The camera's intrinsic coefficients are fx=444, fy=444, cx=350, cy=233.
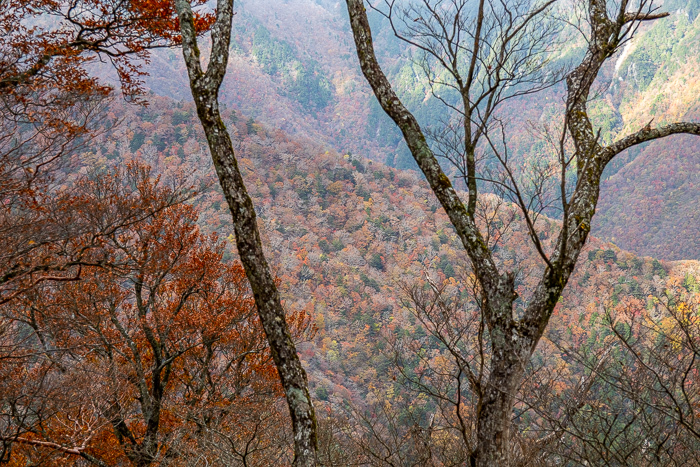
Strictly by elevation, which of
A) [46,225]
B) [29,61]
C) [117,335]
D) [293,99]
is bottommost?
[117,335]

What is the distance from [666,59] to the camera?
11225 centimetres

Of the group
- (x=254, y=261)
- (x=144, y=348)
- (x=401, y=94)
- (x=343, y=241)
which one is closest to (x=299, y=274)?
(x=343, y=241)

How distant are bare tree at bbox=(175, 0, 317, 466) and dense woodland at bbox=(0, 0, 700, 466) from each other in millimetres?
454

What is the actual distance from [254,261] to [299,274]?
151ft

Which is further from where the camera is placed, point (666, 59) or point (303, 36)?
point (303, 36)

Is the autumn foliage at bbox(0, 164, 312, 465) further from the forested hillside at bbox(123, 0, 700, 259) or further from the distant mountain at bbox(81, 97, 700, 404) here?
the forested hillside at bbox(123, 0, 700, 259)

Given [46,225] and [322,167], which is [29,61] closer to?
[46,225]

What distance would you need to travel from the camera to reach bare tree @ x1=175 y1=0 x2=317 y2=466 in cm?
218

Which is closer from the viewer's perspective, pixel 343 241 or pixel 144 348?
pixel 144 348

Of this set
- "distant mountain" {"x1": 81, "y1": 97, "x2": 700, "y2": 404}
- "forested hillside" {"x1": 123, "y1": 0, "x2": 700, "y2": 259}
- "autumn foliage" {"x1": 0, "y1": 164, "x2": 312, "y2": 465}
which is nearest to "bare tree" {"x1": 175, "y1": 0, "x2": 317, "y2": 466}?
"autumn foliage" {"x1": 0, "y1": 164, "x2": 312, "y2": 465}

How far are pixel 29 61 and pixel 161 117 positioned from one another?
65325 mm

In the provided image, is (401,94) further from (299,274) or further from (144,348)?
(144,348)

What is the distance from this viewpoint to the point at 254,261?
227 centimetres

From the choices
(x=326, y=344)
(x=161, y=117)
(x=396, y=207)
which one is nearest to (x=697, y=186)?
(x=396, y=207)
